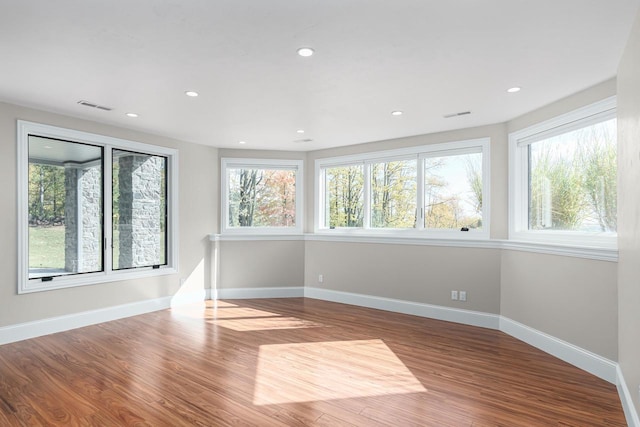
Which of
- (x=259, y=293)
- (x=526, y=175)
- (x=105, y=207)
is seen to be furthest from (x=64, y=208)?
(x=526, y=175)

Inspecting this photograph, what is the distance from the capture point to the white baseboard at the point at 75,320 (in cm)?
392

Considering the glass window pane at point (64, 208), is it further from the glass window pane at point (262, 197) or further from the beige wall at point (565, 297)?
the beige wall at point (565, 297)

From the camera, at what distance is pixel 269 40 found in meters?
2.44

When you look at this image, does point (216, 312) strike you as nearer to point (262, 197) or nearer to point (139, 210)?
point (139, 210)

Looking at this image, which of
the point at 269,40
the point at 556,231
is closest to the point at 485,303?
the point at 556,231

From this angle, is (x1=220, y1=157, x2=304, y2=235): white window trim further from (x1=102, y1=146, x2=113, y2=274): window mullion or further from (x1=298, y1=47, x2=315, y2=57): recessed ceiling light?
(x1=298, y1=47, x2=315, y2=57): recessed ceiling light

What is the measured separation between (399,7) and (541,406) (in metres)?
2.77

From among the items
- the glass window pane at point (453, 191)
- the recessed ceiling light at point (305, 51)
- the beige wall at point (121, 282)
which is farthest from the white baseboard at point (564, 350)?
the beige wall at point (121, 282)

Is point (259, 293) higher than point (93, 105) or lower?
lower

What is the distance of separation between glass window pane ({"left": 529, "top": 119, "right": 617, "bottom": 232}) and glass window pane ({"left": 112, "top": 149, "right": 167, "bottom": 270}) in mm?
4883

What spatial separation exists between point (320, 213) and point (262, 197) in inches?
40.0

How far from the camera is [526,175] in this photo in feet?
14.2

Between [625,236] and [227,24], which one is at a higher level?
[227,24]

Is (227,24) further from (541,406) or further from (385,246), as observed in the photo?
(385,246)
